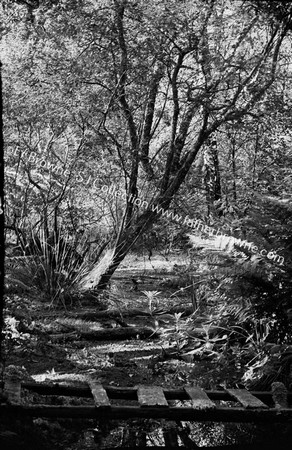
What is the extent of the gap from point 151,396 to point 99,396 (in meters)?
0.29

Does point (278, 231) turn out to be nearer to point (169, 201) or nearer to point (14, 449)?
point (14, 449)

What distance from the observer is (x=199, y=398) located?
3730 mm

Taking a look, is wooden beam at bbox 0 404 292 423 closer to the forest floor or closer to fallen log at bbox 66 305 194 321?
the forest floor

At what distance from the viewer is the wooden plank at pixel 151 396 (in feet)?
11.6

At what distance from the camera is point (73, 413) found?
11.3 feet

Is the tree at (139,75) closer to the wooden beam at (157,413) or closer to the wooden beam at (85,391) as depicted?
the wooden beam at (85,391)

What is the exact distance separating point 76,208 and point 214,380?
170 inches

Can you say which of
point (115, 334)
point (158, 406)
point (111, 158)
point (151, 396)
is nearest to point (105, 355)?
point (115, 334)

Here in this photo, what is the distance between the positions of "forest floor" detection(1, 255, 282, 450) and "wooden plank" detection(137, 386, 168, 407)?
0.18 meters

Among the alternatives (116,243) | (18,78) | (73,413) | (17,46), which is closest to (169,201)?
(116,243)

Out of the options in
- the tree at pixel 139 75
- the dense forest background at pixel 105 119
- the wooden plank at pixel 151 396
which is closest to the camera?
the wooden plank at pixel 151 396

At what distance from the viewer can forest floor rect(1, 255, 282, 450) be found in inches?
144

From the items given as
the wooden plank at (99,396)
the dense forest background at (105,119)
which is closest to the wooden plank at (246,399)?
the wooden plank at (99,396)

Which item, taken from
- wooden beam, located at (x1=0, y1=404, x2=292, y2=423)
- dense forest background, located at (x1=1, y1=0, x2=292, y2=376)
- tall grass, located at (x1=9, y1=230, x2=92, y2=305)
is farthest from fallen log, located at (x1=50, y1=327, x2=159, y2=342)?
wooden beam, located at (x1=0, y1=404, x2=292, y2=423)
